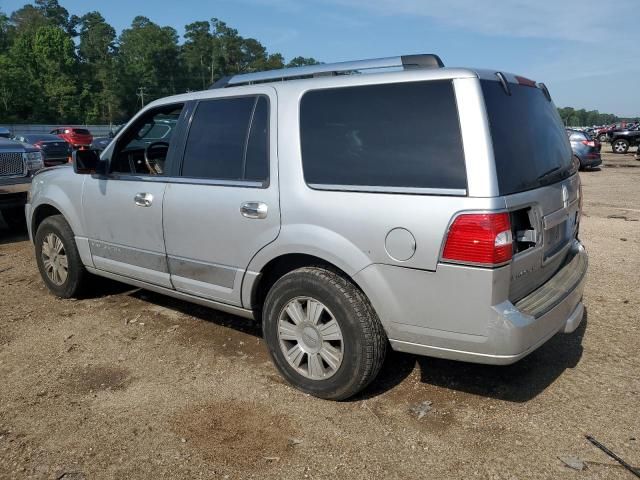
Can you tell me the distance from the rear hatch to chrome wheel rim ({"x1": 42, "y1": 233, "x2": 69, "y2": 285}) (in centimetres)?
404

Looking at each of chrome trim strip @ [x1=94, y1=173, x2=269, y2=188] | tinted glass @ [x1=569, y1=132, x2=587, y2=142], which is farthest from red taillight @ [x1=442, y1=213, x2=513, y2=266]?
tinted glass @ [x1=569, y1=132, x2=587, y2=142]

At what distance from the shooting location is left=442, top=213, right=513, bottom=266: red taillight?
2.63m

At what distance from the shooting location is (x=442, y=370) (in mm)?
3748

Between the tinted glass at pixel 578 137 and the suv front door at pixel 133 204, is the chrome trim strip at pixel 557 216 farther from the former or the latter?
the tinted glass at pixel 578 137

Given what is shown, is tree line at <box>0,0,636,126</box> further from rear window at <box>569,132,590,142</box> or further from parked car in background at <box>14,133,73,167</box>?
rear window at <box>569,132,590,142</box>

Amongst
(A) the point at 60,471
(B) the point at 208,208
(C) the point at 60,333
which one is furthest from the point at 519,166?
(C) the point at 60,333

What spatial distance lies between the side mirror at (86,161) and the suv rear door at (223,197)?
3.35ft

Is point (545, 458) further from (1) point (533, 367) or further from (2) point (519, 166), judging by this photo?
(2) point (519, 166)

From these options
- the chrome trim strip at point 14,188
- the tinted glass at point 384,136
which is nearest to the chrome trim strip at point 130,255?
the tinted glass at point 384,136

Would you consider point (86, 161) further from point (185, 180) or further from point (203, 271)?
point (203, 271)

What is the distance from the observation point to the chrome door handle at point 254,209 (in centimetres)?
343

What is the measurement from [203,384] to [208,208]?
119 centimetres

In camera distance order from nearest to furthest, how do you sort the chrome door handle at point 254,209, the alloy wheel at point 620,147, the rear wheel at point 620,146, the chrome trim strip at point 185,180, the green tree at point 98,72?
the chrome door handle at point 254,209
the chrome trim strip at point 185,180
the rear wheel at point 620,146
the alloy wheel at point 620,147
the green tree at point 98,72

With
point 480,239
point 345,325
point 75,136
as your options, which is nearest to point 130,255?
point 345,325
